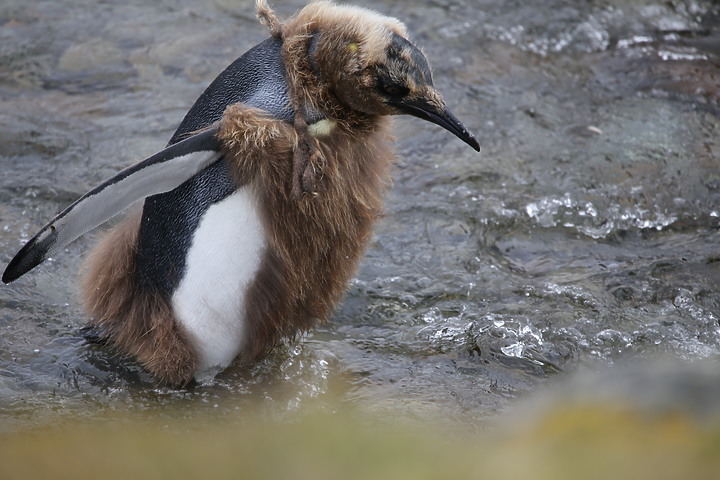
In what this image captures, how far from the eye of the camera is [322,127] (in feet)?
7.47

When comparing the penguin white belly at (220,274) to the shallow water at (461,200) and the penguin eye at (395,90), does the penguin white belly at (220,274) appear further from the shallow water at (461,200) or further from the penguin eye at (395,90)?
the penguin eye at (395,90)

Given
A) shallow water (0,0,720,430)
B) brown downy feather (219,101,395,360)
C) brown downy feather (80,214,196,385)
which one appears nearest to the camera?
brown downy feather (219,101,395,360)

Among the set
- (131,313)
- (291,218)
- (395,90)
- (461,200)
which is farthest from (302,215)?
(461,200)

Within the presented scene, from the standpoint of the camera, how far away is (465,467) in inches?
40.4

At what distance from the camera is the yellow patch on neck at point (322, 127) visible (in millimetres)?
2260

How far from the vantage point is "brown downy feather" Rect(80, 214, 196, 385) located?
2438 mm

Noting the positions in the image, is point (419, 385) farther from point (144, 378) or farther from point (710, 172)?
point (710, 172)

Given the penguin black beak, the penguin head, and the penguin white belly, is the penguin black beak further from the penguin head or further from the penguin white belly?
the penguin white belly

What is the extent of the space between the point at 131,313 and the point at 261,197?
1.88ft

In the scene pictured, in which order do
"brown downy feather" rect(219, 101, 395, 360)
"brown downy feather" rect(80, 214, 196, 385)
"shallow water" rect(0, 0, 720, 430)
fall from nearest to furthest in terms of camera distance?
1. "brown downy feather" rect(219, 101, 395, 360)
2. "brown downy feather" rect(80, 214, 196, 385)
3. "shallow water" rect(0, 0, 720, 430)

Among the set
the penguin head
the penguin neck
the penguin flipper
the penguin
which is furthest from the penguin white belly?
the penguin head

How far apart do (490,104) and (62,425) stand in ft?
9.14

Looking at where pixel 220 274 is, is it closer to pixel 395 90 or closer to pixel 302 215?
pixel 302 215

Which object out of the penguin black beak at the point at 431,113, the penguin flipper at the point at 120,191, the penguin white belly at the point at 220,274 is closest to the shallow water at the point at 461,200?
the penguin white belly at the point at 220,274
